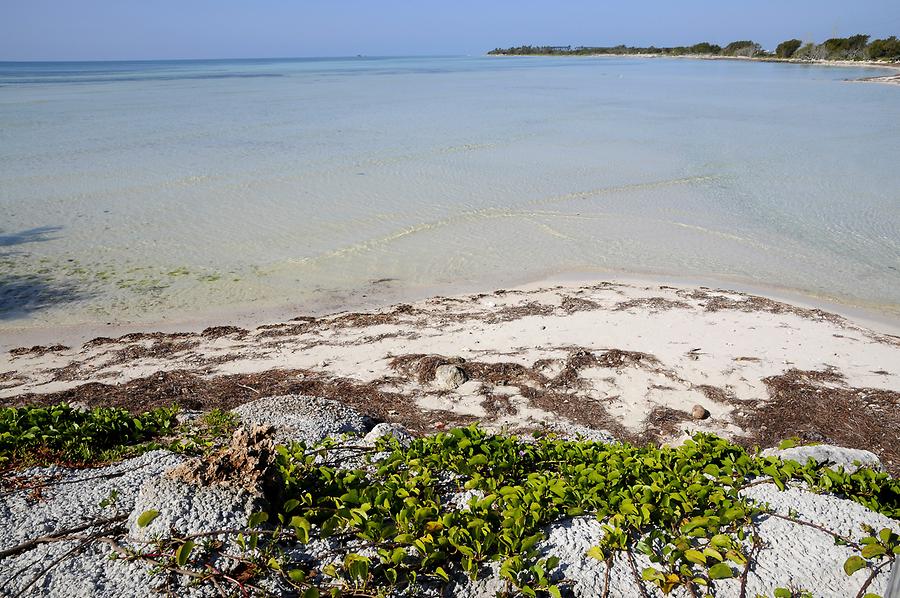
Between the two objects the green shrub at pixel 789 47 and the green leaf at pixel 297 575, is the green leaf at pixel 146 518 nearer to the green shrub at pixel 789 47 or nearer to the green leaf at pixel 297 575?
the green leaf at pixel 297 575

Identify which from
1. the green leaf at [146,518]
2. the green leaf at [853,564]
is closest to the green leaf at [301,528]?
the green leaf at [146,518]

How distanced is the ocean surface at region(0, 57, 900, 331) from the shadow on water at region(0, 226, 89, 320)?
0.14 feet

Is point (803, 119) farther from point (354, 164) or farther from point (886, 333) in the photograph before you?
point (886, 333)

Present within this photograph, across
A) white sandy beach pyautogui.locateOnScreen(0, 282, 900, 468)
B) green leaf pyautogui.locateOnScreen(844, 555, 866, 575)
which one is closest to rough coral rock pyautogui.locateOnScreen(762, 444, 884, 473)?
green leaf pyautogui.locateOnScreen(844, 555, 866, 575)

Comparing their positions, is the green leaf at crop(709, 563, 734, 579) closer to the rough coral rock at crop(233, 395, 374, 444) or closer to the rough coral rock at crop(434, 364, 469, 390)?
Result: the rough coral rock at crop(233, 395, 374, 444)


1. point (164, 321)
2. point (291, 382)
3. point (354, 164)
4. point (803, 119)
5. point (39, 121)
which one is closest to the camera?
point (291, 382)

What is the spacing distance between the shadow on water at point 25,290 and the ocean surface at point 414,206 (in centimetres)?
4

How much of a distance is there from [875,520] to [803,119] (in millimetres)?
31038

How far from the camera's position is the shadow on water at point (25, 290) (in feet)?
31.0

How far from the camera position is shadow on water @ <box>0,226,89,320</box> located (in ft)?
31.0

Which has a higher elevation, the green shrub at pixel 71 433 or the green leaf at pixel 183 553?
the green leaf at pixel 183 553

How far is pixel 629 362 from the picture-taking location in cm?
701

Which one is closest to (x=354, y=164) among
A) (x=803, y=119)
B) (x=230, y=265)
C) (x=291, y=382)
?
(x=230, y=265)

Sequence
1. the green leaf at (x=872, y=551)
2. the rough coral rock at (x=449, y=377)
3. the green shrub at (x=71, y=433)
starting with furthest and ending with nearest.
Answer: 1. the rough coral rock at (x=449, y=377)
2. the green shrub at (x=71, y=433)
3. the green leaf at (x=872, y=551)
